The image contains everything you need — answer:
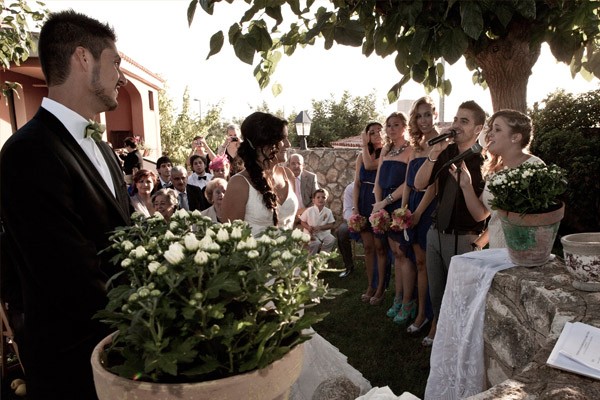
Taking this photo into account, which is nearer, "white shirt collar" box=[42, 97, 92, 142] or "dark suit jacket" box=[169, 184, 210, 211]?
"white shirt collar" box=[42, 97, 92, 142]

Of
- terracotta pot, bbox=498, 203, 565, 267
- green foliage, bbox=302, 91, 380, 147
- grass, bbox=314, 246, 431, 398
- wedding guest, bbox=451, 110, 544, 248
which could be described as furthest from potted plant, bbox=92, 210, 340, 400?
green foliage, bbox=302, 91, 380, 147

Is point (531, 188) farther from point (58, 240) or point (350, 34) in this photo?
point (58, 240)

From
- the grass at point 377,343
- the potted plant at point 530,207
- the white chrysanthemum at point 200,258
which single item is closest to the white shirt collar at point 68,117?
the white chrysanthemum at point 200,258

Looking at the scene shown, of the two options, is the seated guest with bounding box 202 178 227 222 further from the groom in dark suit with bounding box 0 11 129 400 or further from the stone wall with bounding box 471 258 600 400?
the groom in dark suit with bounding box 0 11 129 400

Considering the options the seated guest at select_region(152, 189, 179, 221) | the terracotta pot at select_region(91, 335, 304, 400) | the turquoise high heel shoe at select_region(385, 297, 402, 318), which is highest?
the seated guest at select_region(152, 189, 179, 221)

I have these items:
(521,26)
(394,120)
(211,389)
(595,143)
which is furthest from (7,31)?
(595,143)

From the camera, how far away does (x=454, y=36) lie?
75.5 inches

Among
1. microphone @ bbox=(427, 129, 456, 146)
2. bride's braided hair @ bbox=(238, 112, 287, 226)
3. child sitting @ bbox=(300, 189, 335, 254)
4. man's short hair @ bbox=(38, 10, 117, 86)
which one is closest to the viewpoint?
man's short hair @ bbox=(38, 10, 117, 86)

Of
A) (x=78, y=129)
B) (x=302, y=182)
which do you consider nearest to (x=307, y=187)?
(x=302, y=182)

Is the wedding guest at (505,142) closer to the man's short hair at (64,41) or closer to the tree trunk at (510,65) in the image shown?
the tree trunk at (510,65)

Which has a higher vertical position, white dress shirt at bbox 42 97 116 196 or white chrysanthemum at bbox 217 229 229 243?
white dress shirt at bbox 42 97 116 196

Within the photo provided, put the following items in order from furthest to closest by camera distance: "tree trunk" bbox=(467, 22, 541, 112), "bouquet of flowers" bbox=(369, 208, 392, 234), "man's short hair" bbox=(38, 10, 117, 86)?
1. "bouquet of flowers" bbox=(369, 208, 392, 234)
2. "tree trunk" bbox=(467, 22, 541, 112)
3. "man's short hair" bbox=(38, 10, 117, 86)

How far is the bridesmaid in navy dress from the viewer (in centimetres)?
448

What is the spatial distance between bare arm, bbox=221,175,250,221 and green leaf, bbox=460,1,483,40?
5.66 ft
